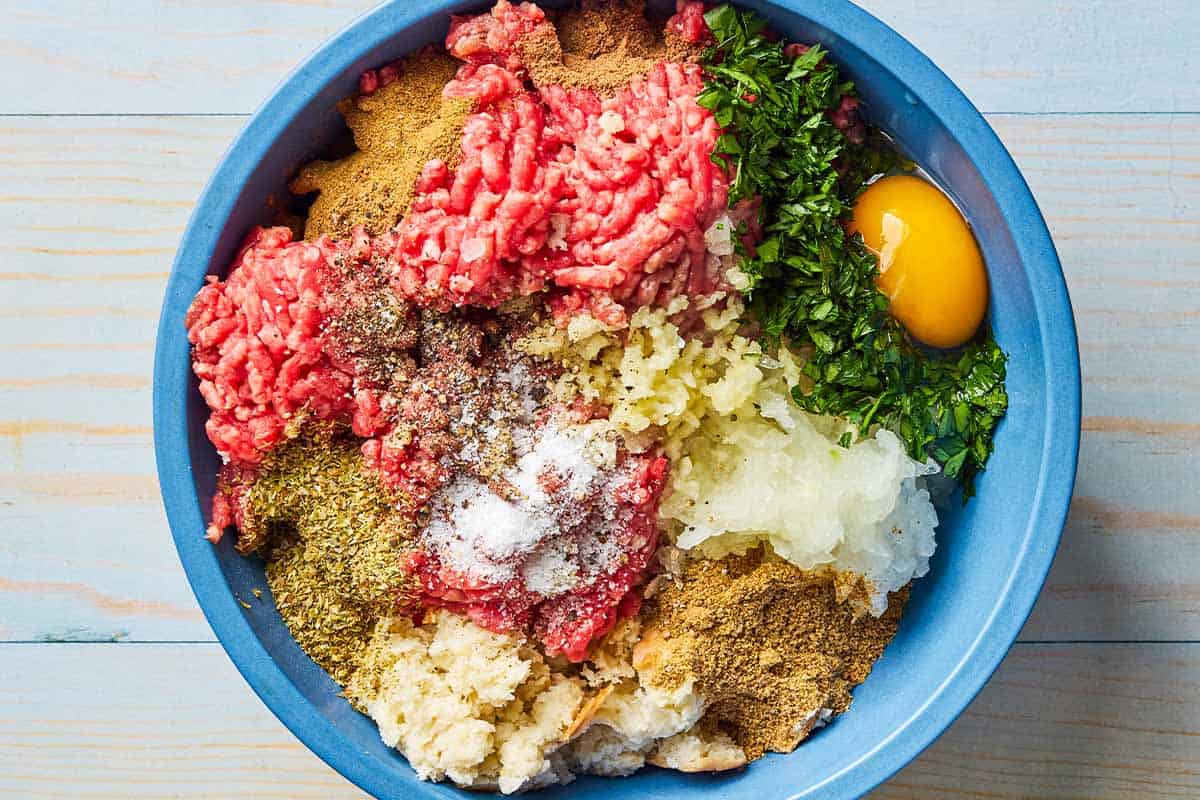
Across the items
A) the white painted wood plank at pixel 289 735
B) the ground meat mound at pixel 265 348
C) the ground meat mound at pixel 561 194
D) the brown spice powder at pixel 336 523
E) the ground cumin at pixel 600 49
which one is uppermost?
the ground cumin at pixel 600 49

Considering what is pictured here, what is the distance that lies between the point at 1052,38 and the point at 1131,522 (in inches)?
38.1

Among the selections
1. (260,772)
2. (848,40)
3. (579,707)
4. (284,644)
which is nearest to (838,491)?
(579,707)

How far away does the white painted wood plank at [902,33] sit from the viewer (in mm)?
2084

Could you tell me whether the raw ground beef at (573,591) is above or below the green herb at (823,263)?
below

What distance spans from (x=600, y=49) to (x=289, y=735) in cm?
147

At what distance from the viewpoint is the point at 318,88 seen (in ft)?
5.62

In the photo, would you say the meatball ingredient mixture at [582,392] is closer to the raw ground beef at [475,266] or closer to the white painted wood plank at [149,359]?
the raw ground beef at [475,266]

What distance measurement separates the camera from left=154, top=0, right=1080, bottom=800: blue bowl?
5.60 ft

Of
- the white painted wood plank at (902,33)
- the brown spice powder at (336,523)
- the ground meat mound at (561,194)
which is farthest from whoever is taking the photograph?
the white painted wood plank at (902,33)

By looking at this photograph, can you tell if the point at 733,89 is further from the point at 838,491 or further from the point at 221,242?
the point at 221,242

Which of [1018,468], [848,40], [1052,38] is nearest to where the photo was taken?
[848,40]

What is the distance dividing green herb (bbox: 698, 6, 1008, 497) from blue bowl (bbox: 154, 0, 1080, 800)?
5cm

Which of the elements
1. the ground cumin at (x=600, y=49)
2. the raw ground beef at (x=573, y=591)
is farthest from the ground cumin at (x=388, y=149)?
the raw ground beef at (x=573, y=591)

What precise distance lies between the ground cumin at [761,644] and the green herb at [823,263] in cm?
29
